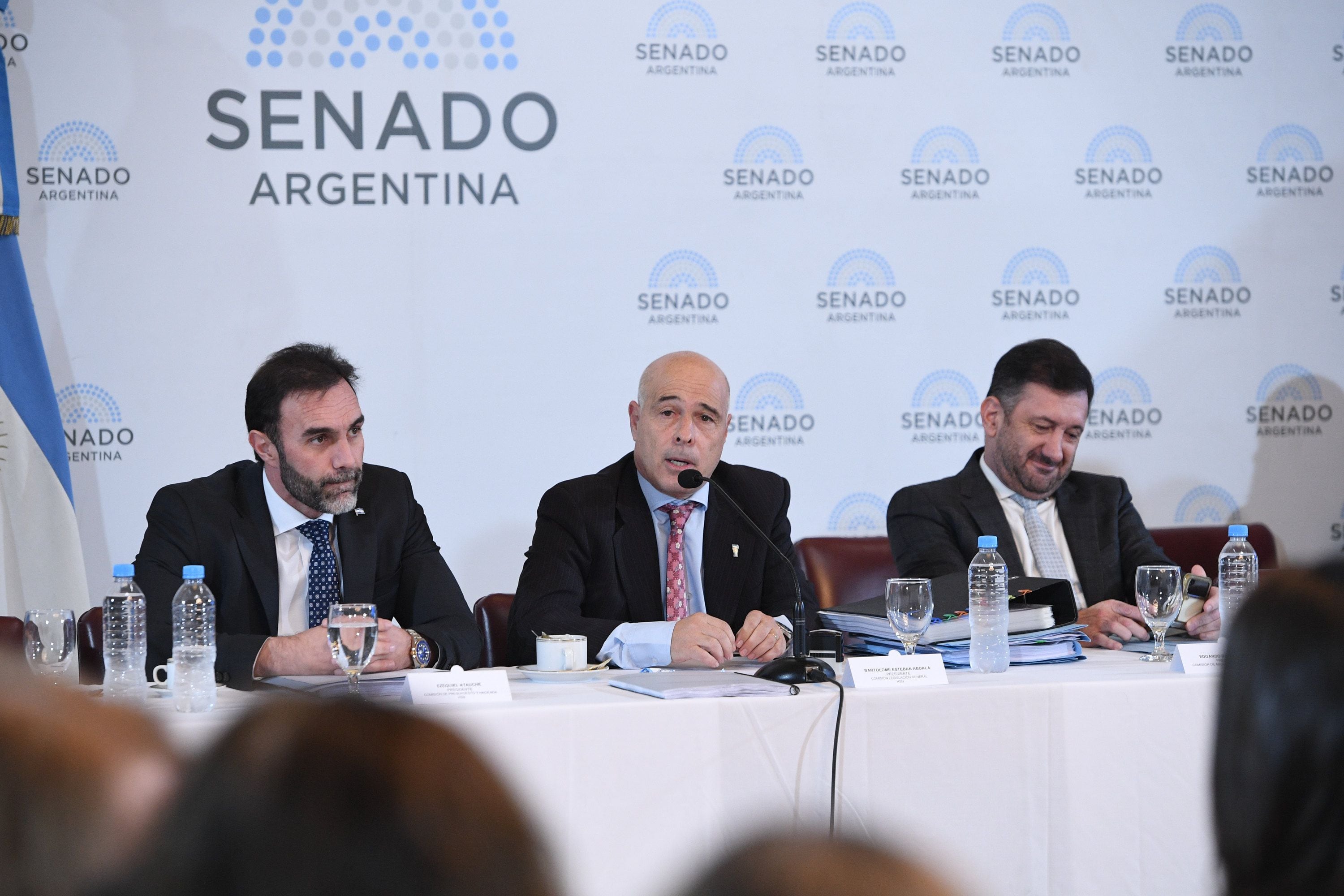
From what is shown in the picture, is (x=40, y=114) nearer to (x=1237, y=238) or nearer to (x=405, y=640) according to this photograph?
(x=405, y=640)

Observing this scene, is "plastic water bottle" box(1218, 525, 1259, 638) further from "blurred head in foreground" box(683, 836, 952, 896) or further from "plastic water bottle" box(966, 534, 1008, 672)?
"blurred head in foreground" box(683, 836, 952, 896)

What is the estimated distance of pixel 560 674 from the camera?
2.66 metres

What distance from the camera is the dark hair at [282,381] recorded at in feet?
10.4

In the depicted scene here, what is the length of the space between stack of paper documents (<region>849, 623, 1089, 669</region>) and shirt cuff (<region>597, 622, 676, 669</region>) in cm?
44

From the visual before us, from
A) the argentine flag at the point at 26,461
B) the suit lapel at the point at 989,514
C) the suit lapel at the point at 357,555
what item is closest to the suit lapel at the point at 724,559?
the suit lapel at the point at 989,514

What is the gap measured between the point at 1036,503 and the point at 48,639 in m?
2.69

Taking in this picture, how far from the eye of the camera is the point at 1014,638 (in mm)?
2744

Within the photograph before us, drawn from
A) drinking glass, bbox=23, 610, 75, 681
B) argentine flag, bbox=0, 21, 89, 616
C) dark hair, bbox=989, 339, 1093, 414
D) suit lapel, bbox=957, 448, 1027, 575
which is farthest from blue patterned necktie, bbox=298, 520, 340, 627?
dark hair, bbox=989, 339, 1093, 414

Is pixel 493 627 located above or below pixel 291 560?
below

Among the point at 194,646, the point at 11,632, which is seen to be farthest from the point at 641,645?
the point at 11,632

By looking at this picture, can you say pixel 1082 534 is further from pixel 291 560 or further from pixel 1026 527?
pixel 291 560

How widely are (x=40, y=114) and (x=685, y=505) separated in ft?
9.30

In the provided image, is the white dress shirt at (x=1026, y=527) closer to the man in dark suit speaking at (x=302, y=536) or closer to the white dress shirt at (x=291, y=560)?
the man in dark suit speaking at (x=302, y=536)

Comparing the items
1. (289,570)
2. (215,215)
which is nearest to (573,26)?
(215,215)
